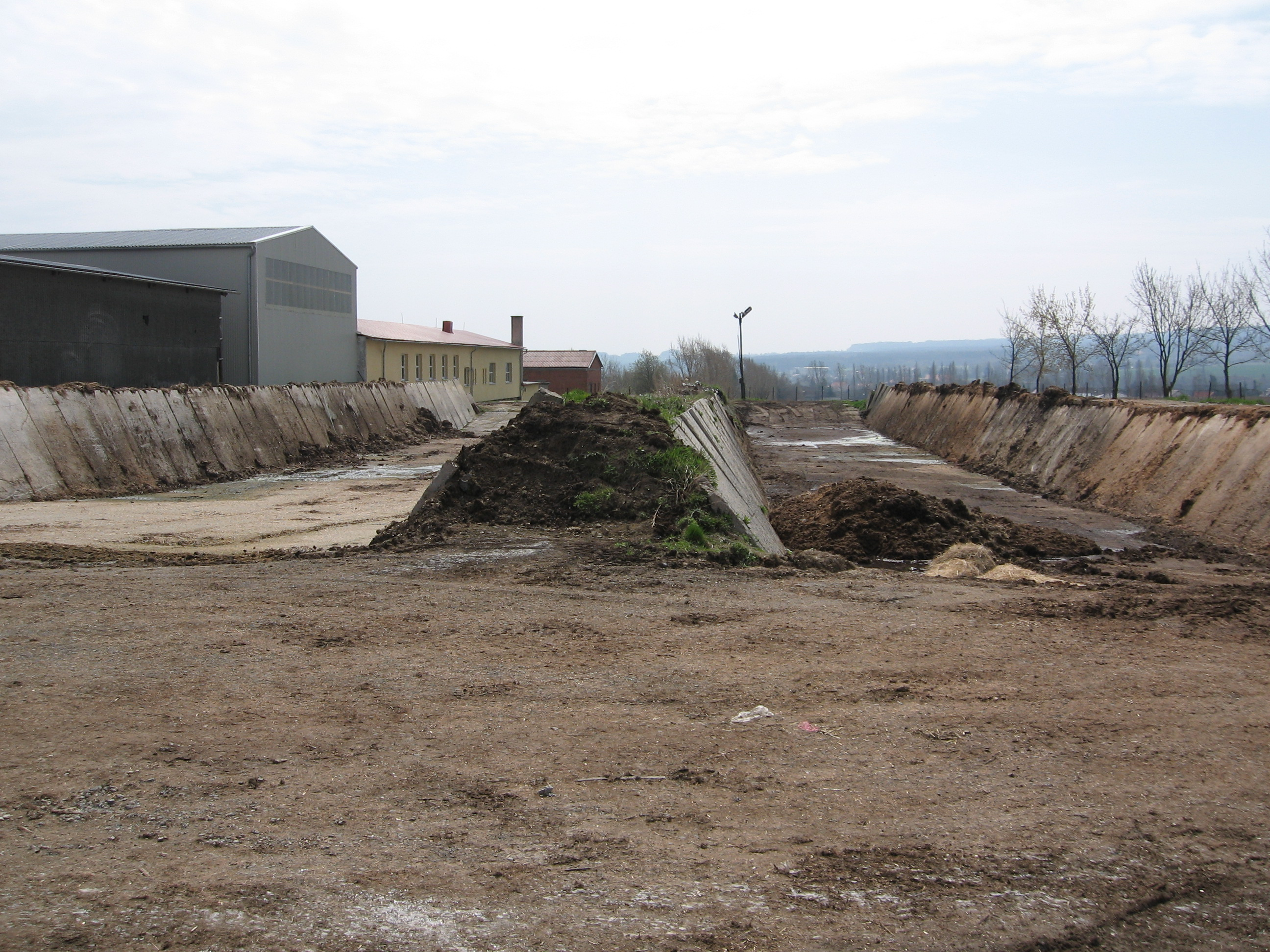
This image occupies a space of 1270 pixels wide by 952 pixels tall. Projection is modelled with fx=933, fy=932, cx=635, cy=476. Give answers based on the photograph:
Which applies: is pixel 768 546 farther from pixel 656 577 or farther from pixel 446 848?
pixel 446 848

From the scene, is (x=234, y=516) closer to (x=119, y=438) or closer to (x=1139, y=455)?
(x=119, y=438)

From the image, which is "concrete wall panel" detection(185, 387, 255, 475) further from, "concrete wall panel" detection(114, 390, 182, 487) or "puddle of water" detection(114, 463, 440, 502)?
"concrete wall panel" detection(114, 390, 182, 487)

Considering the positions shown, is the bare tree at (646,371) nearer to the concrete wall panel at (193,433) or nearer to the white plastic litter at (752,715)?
the concrete wall panel at (193,433)

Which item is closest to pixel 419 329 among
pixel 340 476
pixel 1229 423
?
pixel 340 476

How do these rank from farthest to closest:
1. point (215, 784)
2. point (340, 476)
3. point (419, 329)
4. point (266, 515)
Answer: point (419, 329) → point (340, 476) → point (266, 515) → point (215, 784)

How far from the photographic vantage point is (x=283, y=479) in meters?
20.3

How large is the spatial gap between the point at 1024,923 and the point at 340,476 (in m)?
19.5

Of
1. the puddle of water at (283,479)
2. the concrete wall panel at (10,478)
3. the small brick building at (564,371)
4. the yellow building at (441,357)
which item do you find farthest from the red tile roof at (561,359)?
the concrete wall panel at (10,478)

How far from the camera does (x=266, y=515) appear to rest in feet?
48.4

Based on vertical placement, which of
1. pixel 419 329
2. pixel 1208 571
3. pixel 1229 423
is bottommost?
pixel 1208 571

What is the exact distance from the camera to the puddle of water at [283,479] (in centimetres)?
1711

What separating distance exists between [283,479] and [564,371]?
49.6 metres

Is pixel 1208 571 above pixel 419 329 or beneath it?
beneath

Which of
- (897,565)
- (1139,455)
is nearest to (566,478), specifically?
(897,565)
